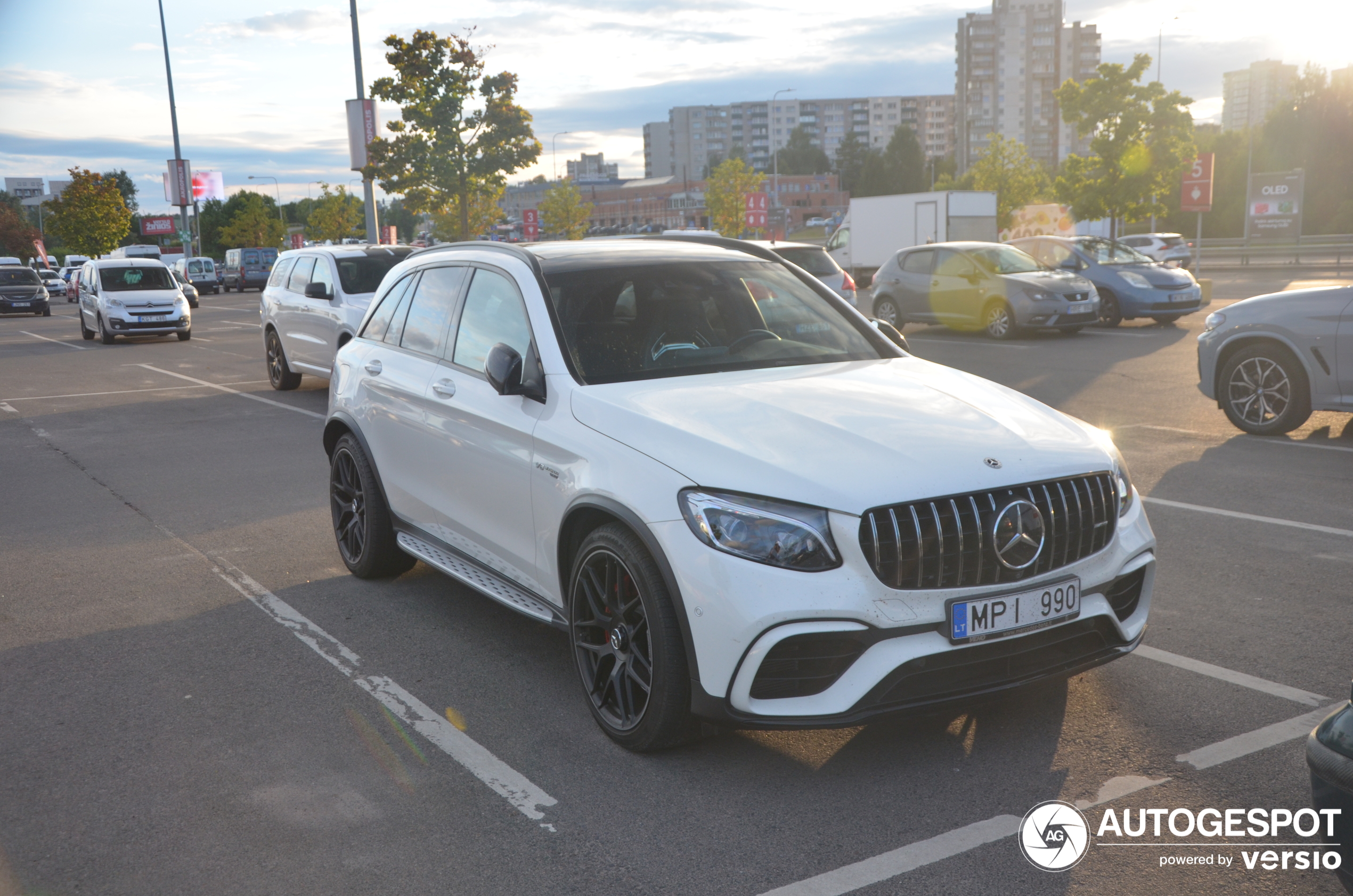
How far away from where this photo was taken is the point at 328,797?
353 cm

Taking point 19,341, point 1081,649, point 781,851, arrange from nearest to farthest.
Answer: point 781,851, point 1081,649, point 19,341

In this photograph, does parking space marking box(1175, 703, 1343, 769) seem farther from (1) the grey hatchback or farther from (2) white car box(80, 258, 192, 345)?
(2) white car box(80, 258, 192, 345)

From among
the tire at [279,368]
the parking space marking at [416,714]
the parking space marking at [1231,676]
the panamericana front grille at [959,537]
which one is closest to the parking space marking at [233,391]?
the tire at [279,368]

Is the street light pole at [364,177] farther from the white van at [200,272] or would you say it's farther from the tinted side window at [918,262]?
the white van at [200,272]

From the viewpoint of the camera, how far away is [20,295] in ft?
126

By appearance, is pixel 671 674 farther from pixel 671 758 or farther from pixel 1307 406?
pixel 1307 406

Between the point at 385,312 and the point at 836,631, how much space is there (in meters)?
3.54

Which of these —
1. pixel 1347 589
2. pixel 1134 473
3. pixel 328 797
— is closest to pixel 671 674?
pixel 328 797

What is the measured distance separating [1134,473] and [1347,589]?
9.29 feet

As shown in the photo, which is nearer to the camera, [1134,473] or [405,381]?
[405,381]

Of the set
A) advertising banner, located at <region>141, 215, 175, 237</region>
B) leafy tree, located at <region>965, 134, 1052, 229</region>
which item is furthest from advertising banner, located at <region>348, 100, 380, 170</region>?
advertising banner, located at <region>141, 215, 175, 237</region>

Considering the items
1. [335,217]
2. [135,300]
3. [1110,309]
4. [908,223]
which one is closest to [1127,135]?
[908,223]

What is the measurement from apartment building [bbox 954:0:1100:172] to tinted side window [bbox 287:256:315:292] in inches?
5598

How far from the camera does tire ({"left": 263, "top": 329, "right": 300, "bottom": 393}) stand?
1491cm
